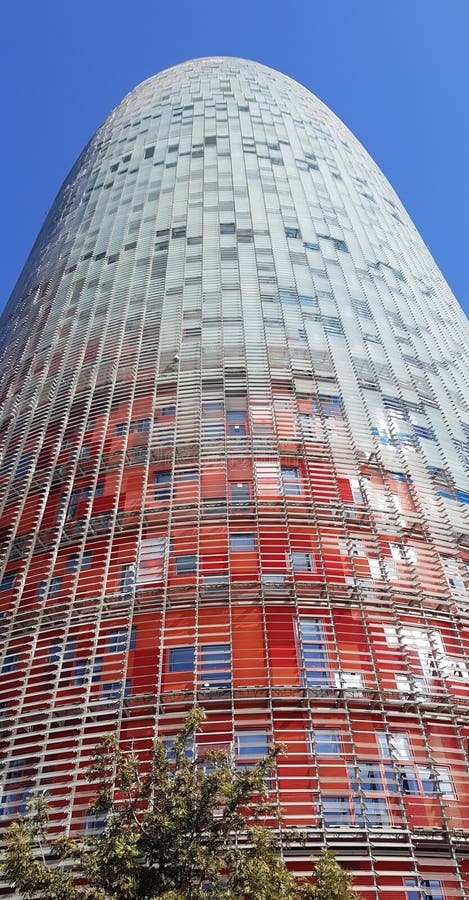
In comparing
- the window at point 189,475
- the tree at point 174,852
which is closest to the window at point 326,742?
the tree at point 174,852

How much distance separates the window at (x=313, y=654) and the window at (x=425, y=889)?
4438 millimetres

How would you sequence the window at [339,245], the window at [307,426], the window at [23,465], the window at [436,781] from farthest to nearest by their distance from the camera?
the window at [339,245]
the window at [23,465]
the window at [307,426]
the window at [436,781]

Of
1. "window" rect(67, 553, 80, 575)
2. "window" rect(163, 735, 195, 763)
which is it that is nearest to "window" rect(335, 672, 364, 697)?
"window" rect(163, 735, 195, 763)

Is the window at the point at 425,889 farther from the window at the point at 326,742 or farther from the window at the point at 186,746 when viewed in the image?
the window at the point at 186,746

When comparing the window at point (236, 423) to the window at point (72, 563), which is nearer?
the window at point (72, 563)

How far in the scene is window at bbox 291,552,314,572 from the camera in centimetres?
2144

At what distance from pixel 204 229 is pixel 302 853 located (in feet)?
89.6

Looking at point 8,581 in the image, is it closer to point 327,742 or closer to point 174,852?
point 327,742

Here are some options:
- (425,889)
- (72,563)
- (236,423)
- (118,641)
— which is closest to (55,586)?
(72,563)

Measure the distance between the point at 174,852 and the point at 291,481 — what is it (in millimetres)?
13539

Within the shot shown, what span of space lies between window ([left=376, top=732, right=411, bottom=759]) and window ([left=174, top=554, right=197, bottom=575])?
6434mm

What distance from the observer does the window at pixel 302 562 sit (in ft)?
70.3

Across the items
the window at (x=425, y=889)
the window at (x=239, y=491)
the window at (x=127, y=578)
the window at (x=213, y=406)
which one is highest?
the window at (x=213, y=406)

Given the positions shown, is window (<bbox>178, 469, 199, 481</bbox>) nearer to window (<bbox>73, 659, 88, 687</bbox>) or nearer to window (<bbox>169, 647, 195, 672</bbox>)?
window (<bbox>169, 647, 195, 672</bbox>)
